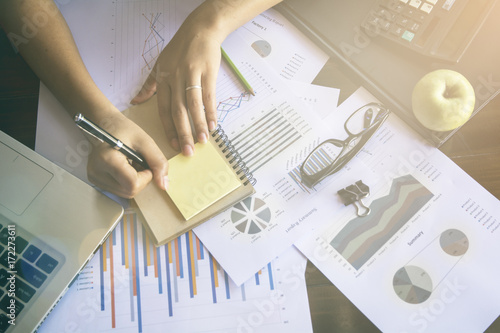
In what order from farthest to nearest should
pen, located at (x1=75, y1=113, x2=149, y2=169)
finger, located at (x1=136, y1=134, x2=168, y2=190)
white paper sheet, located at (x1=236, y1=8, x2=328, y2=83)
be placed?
white paper sheet, located at (x1=236, y1=8, x2=328, y2=83) → finger, located at (x1=136, y1=134, x2=168, y2=190) → pen, located at (x1=75, y1=113, x2=149, y2=169)

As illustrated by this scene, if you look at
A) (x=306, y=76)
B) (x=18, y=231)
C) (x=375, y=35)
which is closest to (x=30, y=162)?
(x=18, y=231)

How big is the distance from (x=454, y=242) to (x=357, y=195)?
0.18 meters

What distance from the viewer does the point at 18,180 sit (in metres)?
0.60

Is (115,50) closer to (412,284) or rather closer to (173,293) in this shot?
(173,293)

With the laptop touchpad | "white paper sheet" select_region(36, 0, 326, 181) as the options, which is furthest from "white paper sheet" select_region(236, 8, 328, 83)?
the laptop touchpad

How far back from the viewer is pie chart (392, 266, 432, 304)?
1.86 ft

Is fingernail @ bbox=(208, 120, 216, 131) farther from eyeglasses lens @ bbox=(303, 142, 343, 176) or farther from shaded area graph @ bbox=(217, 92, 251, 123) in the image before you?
eyeglasses lens @ bbox=(303, 142, 343, 176)

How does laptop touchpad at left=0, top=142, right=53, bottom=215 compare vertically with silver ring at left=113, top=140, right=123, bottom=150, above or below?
below

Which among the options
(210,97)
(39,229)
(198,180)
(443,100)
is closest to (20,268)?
(39,229)

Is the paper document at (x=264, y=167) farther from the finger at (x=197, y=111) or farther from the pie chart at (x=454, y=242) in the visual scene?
the pie chart at (x=454, y=242)

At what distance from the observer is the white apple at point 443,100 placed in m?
0.60

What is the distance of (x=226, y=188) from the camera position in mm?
593

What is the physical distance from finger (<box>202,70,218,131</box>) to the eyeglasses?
0.59 feet

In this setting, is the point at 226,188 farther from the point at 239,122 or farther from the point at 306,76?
the point at 306,76
